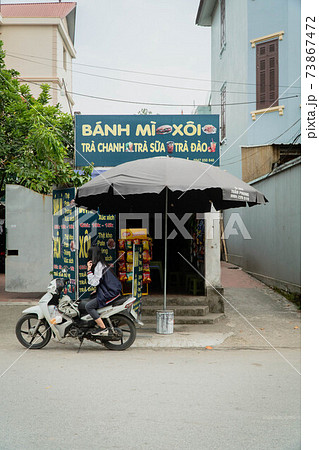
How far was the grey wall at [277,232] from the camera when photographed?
438 inches

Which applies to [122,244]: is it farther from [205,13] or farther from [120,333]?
[205,13]

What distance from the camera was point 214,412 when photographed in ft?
14.5

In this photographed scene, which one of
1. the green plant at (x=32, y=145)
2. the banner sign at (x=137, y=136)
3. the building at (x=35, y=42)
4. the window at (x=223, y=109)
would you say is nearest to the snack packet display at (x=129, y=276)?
the green plant at (x=32, y=145)

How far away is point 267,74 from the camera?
15.6 m

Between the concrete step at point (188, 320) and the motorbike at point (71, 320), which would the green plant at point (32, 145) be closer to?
the concrete step at point (188, 320)

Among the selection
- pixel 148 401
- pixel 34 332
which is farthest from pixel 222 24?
pixel 148 401

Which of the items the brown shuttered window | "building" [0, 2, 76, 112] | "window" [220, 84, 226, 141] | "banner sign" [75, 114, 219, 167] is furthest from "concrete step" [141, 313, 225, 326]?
"building" [0, 2, 76, 112]

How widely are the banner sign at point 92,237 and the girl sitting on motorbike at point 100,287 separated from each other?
1943mm

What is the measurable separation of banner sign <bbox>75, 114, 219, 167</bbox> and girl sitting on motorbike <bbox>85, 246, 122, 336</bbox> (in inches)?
152

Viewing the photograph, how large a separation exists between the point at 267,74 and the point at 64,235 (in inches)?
375

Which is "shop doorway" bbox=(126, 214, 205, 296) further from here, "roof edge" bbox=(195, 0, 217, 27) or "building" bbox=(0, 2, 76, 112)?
"building" bbox=(0, 2, 76, 112)
